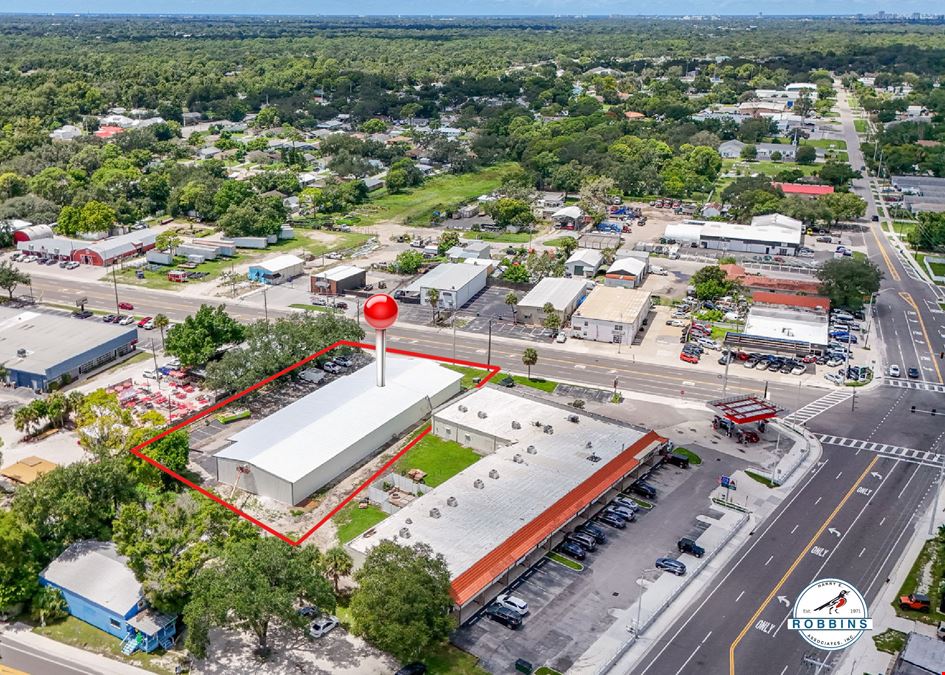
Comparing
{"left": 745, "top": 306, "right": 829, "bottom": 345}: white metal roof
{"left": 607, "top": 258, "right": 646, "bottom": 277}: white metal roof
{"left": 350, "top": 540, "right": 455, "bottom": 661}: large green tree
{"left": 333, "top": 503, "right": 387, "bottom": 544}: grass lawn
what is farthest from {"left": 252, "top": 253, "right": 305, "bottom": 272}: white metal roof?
{"left": 350, "top": 540, "right": 455, "bottom": 661}: large green tree

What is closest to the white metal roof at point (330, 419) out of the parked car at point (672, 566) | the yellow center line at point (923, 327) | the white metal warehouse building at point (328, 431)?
the white metal warehouse building at point (328, 431)

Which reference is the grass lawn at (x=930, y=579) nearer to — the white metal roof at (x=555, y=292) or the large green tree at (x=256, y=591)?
the large green tree at (x=256, y=591)

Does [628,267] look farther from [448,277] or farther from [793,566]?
[793,566]

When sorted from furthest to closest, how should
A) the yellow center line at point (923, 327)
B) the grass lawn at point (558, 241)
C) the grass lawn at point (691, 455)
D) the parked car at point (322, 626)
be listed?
the grass lawn at point (558, 241)
the yellow center line at point (923, 327)
the grass lawn at point (691, 455)
the parked car at point (322, 626)

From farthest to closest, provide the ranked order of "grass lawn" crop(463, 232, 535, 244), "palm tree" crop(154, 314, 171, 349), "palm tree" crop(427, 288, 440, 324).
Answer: "grass lawn" crop(463, 232, 535, 244)
"palm tree" crop(427, 288, 440, 324)
"palm tree" crop(154, 314, 171, 349)

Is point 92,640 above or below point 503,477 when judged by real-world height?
below

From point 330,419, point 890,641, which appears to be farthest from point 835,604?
point 330,419

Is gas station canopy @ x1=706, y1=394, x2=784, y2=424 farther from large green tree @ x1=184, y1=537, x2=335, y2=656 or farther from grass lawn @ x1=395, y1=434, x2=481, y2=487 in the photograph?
large green tree @ x1=184, y1=537, x2=335, y2=656
